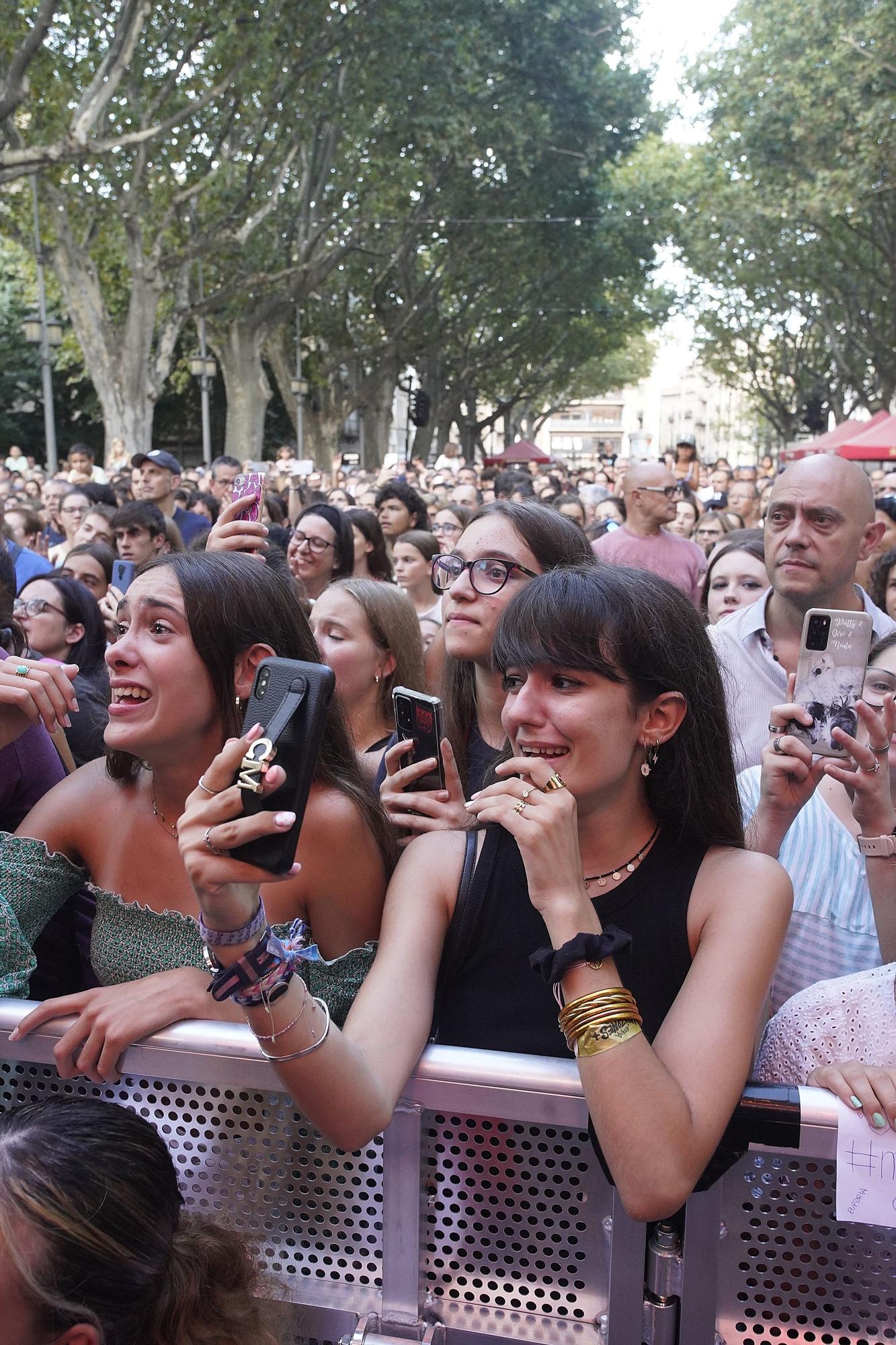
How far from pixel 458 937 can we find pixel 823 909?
906 mm

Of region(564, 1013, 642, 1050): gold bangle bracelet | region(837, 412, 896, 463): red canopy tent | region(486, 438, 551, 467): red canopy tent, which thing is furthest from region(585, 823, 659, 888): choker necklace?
region(486, 438, 551, 467): red canopy tent

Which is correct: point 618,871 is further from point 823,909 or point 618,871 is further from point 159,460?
point 159,460

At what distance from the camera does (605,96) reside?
26.3 meters

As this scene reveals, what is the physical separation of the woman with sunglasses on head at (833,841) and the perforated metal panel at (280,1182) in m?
1.00

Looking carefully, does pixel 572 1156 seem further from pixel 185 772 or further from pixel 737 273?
pixel 737 273

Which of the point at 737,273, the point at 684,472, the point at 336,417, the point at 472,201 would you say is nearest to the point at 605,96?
the point at 472,201

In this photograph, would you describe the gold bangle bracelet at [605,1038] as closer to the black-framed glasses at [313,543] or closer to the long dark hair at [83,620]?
the long dark hair at [83,620]

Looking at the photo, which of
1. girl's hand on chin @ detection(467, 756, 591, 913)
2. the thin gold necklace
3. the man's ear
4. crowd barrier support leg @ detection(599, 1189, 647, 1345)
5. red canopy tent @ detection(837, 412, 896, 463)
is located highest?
red canopy tent @ detection(837, 412, 896, 463)

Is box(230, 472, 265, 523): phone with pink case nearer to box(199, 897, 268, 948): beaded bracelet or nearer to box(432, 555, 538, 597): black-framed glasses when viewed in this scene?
box(432, 555, 538, 597): black-framed glasses

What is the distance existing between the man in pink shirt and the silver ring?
5.50m

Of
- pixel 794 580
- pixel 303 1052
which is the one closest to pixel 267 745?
pixel 303 1052

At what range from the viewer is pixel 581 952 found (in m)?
1.69

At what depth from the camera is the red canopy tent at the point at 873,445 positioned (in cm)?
2267

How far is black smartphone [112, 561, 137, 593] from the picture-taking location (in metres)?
4.59
